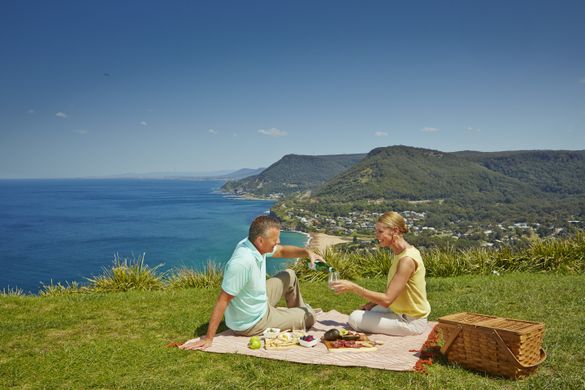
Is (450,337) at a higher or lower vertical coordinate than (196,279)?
higher

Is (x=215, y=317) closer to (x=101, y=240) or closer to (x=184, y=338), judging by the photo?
(x=184, y=338)

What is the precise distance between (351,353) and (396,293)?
0.84 meters

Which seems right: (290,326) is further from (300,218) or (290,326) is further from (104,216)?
(104,216)

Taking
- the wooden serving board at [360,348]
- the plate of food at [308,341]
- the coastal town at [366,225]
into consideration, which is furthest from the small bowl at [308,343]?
the coastal town at [366,225]

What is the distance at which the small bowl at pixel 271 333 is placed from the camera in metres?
4.99

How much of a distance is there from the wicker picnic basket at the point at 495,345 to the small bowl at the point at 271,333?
1895mm

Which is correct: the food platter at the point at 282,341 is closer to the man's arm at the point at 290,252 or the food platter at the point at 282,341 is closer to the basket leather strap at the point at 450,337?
the man's arm at the point at 290,252

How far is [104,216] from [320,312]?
369ft

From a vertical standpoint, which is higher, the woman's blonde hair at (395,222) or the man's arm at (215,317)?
the woman's blonde hair at (395,222)

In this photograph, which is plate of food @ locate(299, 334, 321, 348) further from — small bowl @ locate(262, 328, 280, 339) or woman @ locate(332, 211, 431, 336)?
woman @ locate(332, 211, 431, 336)

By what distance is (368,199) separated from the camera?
102750 millimetres

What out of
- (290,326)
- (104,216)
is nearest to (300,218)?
(104,216)

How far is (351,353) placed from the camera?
455cm

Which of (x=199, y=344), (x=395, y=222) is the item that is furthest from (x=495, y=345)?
(x=199, y=344)
